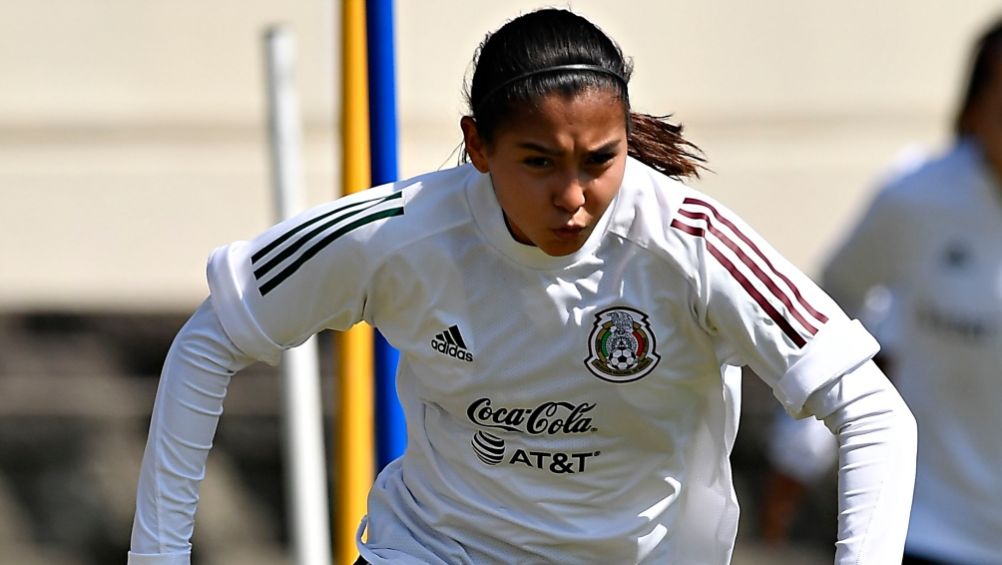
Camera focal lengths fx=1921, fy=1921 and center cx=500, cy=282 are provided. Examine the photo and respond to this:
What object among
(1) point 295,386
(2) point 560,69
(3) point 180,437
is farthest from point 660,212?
(1) point 295,386

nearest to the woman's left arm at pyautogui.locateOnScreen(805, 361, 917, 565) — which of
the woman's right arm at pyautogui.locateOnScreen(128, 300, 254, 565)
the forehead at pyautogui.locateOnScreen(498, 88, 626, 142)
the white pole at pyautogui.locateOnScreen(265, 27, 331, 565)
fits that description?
the forehead at pyautogui.locateOnScreen(498, 88, 626, 142)

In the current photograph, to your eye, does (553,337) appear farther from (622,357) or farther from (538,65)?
(538,65)

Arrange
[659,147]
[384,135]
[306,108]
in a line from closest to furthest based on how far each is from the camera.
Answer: [659,147] → [384,135] → [306,108]

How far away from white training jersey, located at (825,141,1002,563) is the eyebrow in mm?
2232

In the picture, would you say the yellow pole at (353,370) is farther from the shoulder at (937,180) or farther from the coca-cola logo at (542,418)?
the shoulder at (937,180)

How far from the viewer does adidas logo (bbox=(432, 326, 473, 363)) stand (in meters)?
3.15

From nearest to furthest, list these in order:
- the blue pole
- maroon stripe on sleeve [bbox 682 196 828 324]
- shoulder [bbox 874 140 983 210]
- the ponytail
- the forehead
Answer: the forehead, maroon stripe on sleeve [bbox 682 196 828 324], the ponytail, the blue pole, shoulder [bbox 874 140 983 210]

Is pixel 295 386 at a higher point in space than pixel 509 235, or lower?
lower

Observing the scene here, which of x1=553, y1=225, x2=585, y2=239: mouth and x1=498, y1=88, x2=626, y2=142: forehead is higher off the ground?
x1=498, y1=88, x2=626, y2=142: forehead

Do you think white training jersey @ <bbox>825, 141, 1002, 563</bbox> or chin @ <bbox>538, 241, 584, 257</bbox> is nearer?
chin @ <bbox>538, 241, 584, 257</bbox>

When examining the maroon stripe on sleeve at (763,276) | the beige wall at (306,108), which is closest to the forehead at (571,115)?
the maroon stripe on sleeve at (763,276)

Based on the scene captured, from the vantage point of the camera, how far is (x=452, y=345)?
3.16 meters

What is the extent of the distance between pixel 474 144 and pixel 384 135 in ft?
3.34

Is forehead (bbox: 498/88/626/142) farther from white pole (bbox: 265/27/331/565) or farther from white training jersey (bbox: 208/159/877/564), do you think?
white pole (bbox: 265/27/331/565)
